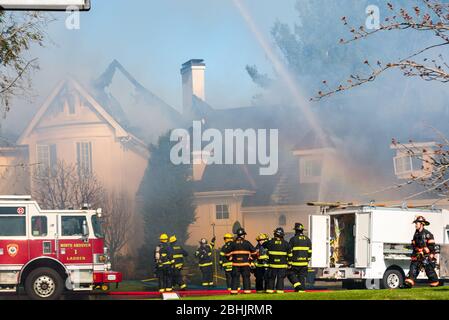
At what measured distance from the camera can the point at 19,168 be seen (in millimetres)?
38719

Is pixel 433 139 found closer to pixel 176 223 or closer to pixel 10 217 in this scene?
pixel 176 223

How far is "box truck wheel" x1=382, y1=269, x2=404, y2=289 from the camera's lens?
2425cm

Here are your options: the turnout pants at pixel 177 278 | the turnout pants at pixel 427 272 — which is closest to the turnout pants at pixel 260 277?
the turnout pants at pixel 177 278

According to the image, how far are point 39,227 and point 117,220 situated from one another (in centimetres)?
1657

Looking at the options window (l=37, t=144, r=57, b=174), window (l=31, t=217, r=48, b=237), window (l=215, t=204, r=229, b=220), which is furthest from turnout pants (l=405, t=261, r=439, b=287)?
window (l=37, t=144, r=57, b=174)

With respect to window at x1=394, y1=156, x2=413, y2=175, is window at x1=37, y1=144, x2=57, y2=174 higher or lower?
higher

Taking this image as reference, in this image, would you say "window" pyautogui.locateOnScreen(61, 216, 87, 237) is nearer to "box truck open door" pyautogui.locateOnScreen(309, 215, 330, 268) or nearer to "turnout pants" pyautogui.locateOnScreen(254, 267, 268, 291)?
"turnout pants" pyautogui.locateOnScreen(254, 267, 268, 291)

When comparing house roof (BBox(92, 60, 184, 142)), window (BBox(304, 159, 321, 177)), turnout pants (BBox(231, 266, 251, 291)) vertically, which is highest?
house roof (BBox(92, 60, 184, 142))

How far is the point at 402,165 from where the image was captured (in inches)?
1635

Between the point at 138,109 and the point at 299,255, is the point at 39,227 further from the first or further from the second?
the point at 138,109

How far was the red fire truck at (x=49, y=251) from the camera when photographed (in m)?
21.7

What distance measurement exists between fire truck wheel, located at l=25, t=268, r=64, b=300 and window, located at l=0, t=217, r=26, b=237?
3.46ft

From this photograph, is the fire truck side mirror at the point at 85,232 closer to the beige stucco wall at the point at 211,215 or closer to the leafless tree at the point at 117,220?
the leafless tree at the point at 117,220
